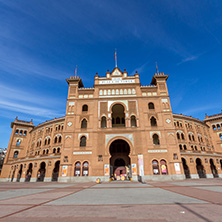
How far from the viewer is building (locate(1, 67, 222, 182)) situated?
25.3 meters

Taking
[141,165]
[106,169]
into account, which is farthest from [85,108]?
[141,165]

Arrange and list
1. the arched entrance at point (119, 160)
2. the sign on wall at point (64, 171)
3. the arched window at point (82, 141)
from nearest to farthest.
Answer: the sign on wall at point (64, 171), the arched window at point (82, 141), the arched entrance at point (119, 160)

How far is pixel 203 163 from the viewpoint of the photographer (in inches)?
1286

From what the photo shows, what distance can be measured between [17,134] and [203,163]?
53.3 m

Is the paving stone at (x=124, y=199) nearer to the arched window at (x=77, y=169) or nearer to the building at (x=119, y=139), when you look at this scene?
the building at (x=119, y=139)

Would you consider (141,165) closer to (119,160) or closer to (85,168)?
(119,160)

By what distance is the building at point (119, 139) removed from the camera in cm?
2531

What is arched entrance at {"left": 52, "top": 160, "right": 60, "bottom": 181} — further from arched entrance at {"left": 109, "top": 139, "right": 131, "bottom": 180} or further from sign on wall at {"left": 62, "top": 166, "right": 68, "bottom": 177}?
arched entrance at {"left": 109, "top": 139, "right": 131, "bottom": 180}

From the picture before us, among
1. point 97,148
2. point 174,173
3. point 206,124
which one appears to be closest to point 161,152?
point 174,173

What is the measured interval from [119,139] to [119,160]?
21.6 ft

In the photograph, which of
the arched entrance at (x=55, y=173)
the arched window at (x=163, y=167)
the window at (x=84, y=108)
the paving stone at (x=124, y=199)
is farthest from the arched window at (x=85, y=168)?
the paving stone at (x=124, y=199)

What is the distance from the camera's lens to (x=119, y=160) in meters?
31.2

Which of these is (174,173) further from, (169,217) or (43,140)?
(43,140)

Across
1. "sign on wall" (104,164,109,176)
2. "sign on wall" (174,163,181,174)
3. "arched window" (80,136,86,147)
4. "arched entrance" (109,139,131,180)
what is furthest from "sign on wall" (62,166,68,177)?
"sign on wall" (174,163,181,174)
